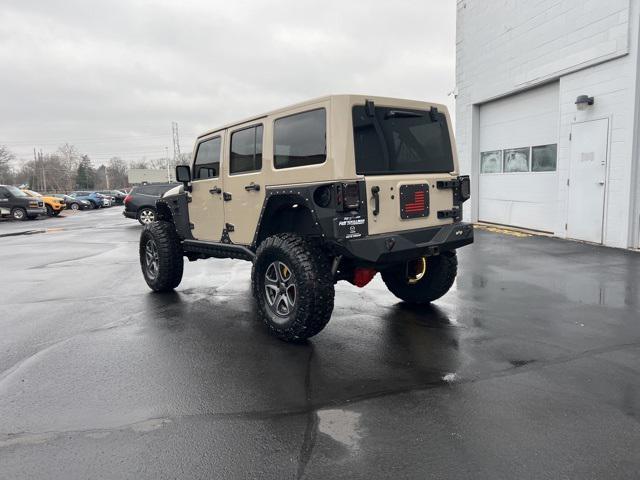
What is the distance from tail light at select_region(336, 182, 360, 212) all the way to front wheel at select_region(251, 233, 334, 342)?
591mm

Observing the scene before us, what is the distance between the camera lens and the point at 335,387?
3.68m

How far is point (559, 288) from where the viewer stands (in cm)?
667

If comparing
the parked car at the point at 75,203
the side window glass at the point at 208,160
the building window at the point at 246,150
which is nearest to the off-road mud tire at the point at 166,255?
the side window glass at the point at 208,160

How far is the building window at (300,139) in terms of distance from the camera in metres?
4.42

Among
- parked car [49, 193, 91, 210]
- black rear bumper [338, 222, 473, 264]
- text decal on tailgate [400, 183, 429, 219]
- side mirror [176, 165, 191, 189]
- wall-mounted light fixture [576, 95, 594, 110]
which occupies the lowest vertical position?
parked car [49, 193, 91, 210]

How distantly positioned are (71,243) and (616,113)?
14.0 meters

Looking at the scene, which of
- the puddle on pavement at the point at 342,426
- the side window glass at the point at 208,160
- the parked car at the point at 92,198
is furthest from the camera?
the parked car at the point at 92,198

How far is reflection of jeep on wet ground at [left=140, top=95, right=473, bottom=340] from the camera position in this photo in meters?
4.30

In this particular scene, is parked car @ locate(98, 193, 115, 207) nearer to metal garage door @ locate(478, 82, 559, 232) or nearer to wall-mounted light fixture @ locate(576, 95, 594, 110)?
metal garage door @ locate(478, 82, 559, 232)

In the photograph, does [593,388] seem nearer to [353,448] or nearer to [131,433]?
[353,448]

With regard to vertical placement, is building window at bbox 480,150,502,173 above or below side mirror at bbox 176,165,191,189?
above

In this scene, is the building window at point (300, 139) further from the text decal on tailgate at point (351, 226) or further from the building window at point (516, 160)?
the building window at point (516, 160)

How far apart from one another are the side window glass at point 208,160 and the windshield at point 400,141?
2167mm

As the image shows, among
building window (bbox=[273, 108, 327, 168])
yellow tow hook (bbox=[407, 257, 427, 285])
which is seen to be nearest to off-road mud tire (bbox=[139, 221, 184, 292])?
building window (bbox=[273, 108, 327, 168])
